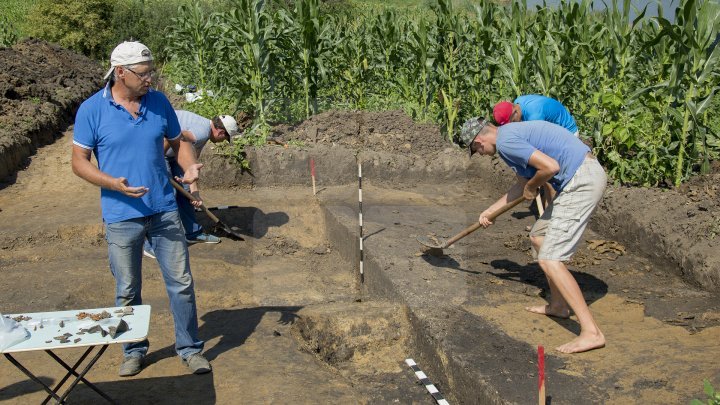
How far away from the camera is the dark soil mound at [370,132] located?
461 inches

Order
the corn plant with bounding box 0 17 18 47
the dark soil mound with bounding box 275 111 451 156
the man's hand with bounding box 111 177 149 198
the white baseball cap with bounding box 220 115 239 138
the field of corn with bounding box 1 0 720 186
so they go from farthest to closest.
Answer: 1. the corn plant with bounding box 0 17 18 47
2. the dark soil mound with bounding box 275 111 451 156
3. the field of corn with bounding box 1 0 720 186
4. the white baseball cap with bounding box 220 115 239 138
5. the man's hand with bounding box 111 177 149 198

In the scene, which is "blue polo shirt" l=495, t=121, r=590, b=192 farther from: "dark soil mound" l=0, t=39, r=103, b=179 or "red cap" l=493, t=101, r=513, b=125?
"dark soil mound" l=0, t=39, r=103, b=179

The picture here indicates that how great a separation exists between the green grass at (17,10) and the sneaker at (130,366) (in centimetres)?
2603

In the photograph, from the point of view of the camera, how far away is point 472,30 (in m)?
12.3

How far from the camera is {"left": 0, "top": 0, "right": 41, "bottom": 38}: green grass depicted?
95.7 ft

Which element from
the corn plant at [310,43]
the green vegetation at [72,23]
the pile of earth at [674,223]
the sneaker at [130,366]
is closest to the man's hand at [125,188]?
the sneaker at [130,366]

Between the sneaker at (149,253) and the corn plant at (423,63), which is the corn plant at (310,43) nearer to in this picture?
the corn plant at (423,63)

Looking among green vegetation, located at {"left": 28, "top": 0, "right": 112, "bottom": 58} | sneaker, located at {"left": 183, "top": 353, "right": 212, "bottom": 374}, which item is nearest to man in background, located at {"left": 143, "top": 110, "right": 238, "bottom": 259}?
sneaker, located at {"left": 183, "top": 353, "right": 212, "bottom": 374}

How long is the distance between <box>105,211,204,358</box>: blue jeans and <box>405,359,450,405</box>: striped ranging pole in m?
1.65

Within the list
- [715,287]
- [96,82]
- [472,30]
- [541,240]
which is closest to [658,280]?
[715,287]

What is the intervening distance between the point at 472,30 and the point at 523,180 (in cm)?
712

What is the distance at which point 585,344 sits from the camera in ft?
16.5

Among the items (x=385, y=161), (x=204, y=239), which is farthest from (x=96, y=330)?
(x=385, y=161)

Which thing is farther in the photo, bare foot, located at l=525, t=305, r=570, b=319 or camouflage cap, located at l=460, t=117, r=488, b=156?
bare foot, located at l=525, t=305, r=570, b=319
